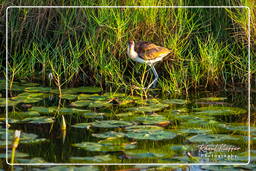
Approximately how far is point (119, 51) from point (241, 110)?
79.5 inches

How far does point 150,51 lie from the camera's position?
289 inches

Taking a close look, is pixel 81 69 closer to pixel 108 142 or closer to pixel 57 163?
pixel 108 142

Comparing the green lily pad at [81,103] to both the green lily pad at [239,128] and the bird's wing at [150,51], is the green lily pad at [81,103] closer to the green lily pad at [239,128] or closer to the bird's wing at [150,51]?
the bird's wing at [150,51]

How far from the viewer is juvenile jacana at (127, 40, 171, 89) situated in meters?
7.34

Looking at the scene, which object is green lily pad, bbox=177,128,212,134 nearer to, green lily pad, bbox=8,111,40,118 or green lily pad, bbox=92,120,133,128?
green lily pad, bbox=92,120,133,128

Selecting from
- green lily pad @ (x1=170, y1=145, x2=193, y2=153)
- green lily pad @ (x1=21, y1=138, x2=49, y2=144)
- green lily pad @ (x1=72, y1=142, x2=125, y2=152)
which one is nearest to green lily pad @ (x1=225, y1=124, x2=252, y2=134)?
green lily pad @ (x1=170, y1=145, x2=193, y2=153)

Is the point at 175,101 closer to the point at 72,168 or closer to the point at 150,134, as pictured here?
the point at 150,134

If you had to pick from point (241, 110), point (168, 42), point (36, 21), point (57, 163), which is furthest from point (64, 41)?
point (57, 163)

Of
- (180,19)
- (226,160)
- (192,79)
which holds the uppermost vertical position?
(180,19)

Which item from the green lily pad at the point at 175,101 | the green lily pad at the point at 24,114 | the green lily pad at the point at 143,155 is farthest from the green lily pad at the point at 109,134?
the green lily pad at the point at 175,101

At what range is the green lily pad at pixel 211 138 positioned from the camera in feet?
17.0

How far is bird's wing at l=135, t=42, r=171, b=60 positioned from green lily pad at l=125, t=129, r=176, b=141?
2050mm

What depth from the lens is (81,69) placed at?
292 inches

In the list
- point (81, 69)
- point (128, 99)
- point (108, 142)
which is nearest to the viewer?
point (108, 142)
